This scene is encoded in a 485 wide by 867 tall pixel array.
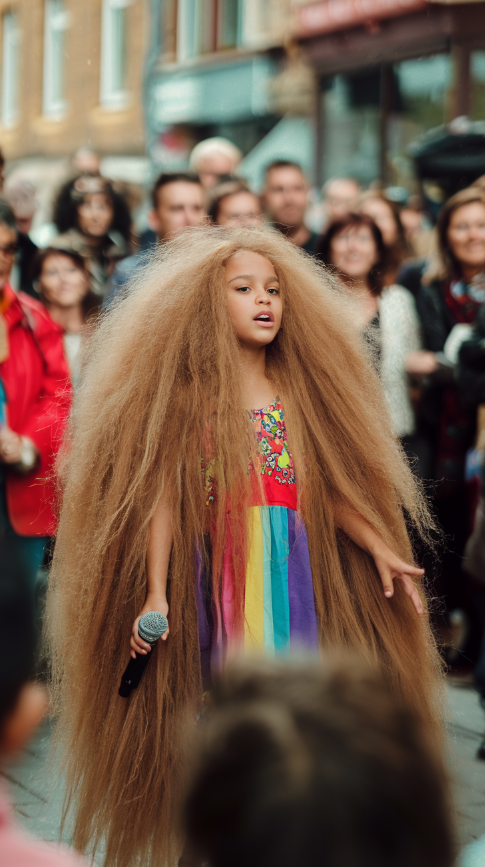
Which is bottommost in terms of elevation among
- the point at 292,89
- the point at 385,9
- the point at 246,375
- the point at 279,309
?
the point at 246,375

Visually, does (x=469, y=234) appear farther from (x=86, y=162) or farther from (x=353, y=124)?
(x=353, y=124)

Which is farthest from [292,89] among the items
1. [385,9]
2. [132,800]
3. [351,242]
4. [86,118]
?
[132,800]

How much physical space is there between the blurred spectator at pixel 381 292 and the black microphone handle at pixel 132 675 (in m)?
2.17

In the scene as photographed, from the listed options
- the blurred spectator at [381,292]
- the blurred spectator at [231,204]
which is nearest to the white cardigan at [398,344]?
the blurred spectator at [381,292]

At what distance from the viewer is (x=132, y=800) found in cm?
250

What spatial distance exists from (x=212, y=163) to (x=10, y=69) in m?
1.72

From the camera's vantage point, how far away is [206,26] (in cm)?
683

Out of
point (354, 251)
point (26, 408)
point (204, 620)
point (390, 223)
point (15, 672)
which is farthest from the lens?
point (390, 223)

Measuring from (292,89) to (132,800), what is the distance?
16.9 feet

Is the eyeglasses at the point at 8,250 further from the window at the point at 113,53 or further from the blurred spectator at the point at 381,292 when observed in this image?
the window at the point at 113,53

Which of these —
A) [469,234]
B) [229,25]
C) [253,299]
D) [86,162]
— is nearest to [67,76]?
[86,162]

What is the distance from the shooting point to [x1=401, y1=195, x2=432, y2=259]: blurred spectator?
5234mm

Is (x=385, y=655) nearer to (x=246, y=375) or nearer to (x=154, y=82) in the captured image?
(x=246, y=375)

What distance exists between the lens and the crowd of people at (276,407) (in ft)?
3.25
